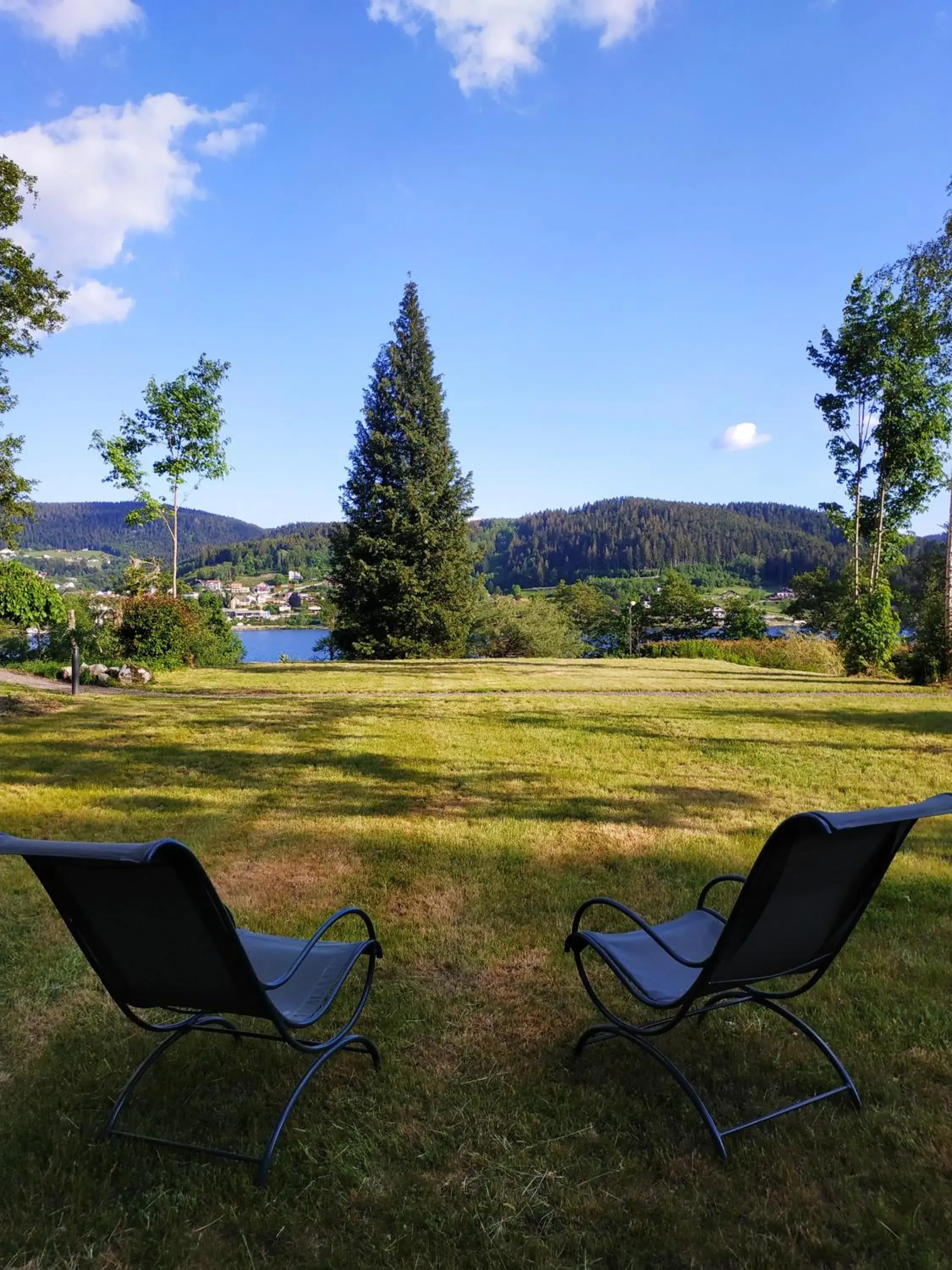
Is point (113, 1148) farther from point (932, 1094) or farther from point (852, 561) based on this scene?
point (852, 561)

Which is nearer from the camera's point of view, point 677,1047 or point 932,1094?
point 932,1094

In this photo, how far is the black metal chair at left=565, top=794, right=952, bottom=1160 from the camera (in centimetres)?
201

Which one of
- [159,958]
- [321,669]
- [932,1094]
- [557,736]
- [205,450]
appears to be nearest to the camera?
[159,958]

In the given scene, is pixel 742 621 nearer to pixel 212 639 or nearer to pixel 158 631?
pixel 212 639

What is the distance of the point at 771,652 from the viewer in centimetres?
2692

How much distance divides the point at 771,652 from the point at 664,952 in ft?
86.9

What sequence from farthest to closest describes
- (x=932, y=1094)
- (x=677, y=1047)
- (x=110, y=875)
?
(x=677, y=1047), (x=932, y=1094), (x=110, y=875)

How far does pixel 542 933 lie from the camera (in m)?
3.52

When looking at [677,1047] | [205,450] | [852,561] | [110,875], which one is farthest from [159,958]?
[852,561]

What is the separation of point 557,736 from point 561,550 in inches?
4110

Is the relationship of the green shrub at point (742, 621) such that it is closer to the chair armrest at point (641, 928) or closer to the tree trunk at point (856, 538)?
the tree trunk at point (856, 538)

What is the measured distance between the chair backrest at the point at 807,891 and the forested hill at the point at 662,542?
9071cm

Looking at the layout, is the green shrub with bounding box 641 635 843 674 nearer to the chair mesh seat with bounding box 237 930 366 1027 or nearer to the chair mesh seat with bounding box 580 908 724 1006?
the chair mesh seat with bounding box 580 908 724 1006

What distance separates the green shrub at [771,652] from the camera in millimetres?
24391
